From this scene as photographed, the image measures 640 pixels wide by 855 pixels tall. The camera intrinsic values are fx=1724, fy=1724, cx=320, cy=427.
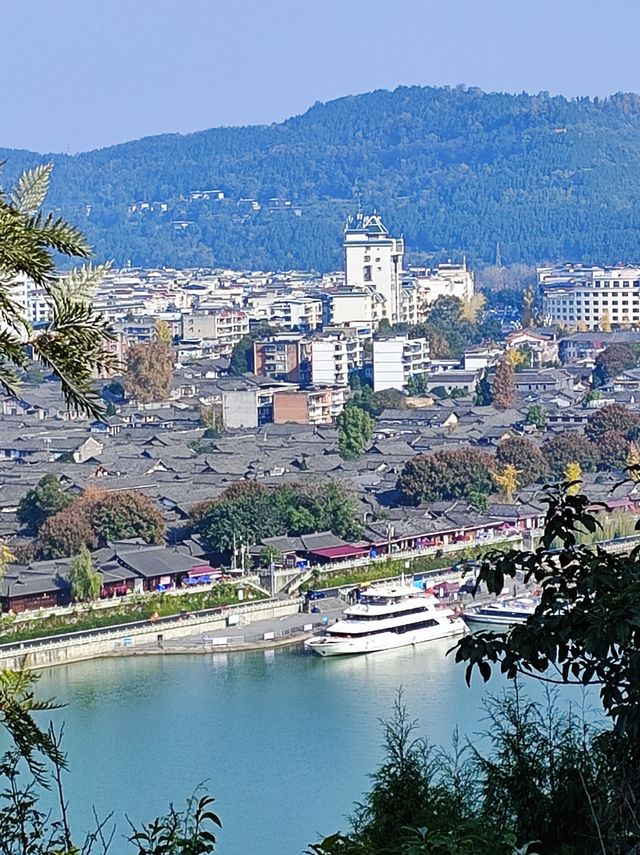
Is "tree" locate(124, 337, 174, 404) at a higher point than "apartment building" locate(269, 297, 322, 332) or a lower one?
lower

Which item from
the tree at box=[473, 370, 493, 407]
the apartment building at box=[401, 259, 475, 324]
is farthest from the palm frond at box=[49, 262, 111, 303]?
the apartment building at box=[401, 259, 475, 324]

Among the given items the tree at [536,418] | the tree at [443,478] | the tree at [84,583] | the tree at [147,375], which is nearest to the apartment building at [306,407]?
the tree at [147,375]

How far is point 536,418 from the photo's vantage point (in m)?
11.2

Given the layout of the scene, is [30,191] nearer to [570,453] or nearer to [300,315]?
[570,453]

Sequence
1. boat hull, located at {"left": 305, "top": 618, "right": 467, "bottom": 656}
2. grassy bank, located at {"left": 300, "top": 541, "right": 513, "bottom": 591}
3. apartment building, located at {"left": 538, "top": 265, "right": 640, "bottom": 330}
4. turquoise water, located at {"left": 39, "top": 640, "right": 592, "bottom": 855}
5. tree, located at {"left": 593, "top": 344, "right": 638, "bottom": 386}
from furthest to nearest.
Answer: apartment building, located at {"left": 538, "top": 265, "right": 640, "bottom": 330} → tree, located at {"left": 593, "top": 344, "right": 638, "bottom": 386} → grassy bank, located at {"left": 300, "top": 541, "right": 513, "bottom": 591} → boat hull, located at {"left": 305, "top": 618, "right": 467, "bottom": 656} → turquoise water, located at {"left": 39, "top": 640, "right": 592, "bottom": 855}

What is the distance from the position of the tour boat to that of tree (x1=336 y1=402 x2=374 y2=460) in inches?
137

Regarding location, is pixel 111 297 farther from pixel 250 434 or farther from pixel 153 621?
pixel 153 621

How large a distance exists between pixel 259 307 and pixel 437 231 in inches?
705

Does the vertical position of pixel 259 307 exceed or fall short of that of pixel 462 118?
it falls short

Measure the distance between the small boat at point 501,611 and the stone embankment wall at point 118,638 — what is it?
723 millimetres

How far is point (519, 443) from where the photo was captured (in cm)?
930

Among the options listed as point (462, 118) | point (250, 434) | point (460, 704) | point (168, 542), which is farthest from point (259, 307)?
point (462, 118)

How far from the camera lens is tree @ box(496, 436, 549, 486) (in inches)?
359

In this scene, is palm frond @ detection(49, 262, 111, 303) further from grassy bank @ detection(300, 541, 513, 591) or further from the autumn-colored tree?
the autumn-colored tree
